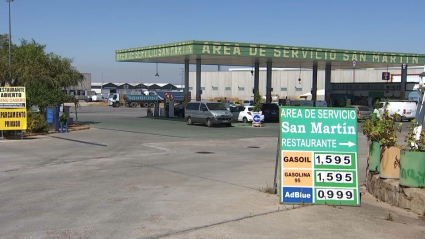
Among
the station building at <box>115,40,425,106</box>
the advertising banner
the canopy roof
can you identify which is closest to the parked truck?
the station building at <box>115,40,425,106</box>

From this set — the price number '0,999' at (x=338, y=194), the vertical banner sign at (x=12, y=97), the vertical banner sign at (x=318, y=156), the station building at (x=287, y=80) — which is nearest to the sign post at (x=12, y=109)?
the vertical banner sign at (x=12, y=97)

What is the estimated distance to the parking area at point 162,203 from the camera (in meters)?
6.95

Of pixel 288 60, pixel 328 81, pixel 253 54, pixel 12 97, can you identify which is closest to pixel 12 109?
pixel 12 97

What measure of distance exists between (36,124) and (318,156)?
2005cm

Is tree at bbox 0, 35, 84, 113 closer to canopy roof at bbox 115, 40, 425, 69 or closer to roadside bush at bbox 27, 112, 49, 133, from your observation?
roadside bush at bbox 27, 112, 49, 133

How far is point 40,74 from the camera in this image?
2812cm

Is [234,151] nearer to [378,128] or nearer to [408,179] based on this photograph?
[378,128]

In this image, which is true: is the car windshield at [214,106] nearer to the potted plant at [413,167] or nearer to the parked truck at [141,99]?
the potted plant at [413,167]

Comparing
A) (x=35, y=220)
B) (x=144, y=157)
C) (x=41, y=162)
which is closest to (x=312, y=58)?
(x=144, y=157)

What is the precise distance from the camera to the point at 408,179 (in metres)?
8.23

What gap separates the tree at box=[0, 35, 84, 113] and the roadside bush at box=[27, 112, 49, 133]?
0.96 meters

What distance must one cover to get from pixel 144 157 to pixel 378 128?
8924 millimetres

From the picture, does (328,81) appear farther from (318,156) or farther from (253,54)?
(318,156)

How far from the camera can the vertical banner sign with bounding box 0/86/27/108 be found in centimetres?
2223
